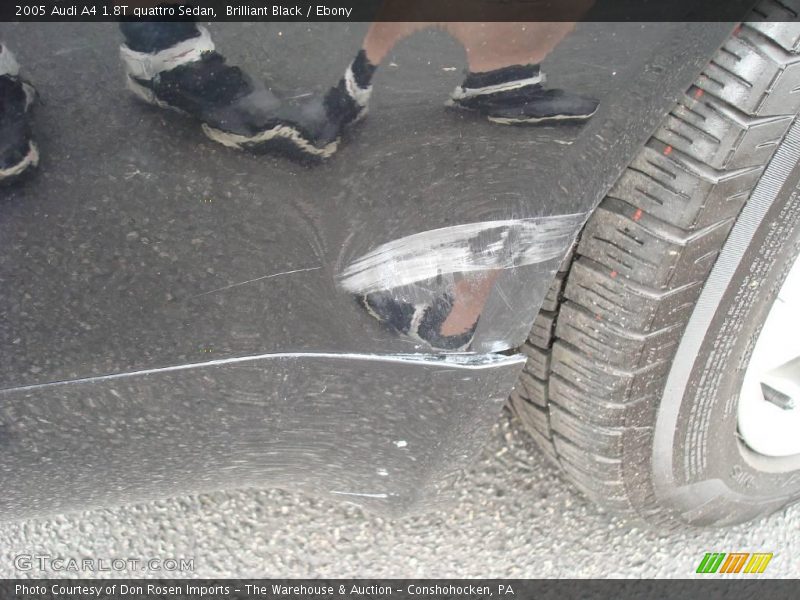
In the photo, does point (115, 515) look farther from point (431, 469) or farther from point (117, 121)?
point (117, 121)

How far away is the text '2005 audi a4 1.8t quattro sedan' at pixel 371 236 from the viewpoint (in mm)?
818

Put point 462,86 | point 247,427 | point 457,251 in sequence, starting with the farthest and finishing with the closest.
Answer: point 247,427, point 457,251, point 462,86

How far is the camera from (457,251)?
3.35 feet

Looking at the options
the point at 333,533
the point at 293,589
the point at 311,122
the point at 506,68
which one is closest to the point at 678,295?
the point at 506,68

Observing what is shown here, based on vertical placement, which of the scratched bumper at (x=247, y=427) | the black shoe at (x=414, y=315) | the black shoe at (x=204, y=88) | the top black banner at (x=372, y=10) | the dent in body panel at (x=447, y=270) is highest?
the top black banner at (x=372, y=10)

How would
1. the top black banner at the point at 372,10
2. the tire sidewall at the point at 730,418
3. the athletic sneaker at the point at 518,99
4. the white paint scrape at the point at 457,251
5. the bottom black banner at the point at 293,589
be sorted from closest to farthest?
the top black banner at the point at 372,10 → the athletic sneaker at the point at 518,99 → the white paint scrape at the point at 457,251 → the tire sidewall at the point at 730,418 → the bottom black banner at the point at 293,589

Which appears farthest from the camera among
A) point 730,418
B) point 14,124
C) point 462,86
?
point 730,418

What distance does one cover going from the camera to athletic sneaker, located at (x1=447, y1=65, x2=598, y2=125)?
0.90 m

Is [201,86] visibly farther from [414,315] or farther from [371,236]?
[414,315]

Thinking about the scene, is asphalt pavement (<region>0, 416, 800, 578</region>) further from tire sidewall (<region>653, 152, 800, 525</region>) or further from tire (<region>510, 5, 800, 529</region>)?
tire sidewall (<region>653, 152, 800, 525</region>)

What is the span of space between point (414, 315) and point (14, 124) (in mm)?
521

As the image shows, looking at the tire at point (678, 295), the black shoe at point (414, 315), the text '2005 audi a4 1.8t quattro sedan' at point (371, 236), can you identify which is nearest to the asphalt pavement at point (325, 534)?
the tire at point (678, 295)

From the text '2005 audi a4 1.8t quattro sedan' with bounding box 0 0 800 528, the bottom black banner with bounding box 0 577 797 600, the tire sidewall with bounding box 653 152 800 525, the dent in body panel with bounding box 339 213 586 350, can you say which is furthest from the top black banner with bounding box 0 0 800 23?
the bottom black banner with bounding box 0 577 797 600

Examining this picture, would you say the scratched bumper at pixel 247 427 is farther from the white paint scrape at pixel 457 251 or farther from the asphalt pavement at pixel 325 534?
the asphalt pavement at pixel 325 534
